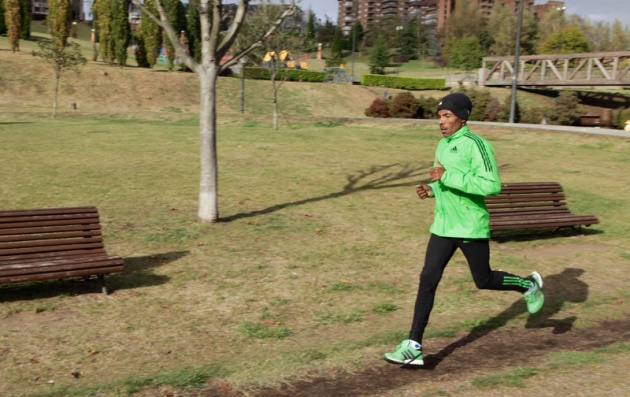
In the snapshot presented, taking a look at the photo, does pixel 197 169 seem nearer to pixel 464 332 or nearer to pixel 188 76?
pixel 464 332

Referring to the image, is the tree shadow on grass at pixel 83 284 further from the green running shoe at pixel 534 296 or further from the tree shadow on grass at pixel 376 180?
the green running shoe at pixel 534 296

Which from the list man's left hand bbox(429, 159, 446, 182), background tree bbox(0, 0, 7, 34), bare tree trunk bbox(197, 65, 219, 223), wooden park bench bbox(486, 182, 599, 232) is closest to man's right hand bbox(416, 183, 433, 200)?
man's left hand bbox(429, 159, 446, 182)

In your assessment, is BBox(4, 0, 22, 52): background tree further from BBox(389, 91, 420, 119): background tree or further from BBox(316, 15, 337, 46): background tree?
BBox(316, 15, 337, 46): background tree

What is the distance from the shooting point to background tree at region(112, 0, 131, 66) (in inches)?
1924

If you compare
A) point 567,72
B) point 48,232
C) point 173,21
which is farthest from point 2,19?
point 48,232

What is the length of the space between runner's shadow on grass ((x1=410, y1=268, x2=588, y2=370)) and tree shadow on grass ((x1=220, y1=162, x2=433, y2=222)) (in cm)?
505

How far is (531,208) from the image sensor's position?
9.97 metres

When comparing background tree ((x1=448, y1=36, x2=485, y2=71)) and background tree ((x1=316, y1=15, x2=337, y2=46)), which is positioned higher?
background tree ((x1=316, y1=15, x2=337, y2=46))

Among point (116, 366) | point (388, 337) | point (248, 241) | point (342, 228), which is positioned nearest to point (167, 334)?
point (116, 366)

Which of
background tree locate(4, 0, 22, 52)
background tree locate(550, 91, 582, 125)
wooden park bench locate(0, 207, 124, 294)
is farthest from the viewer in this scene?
background tree locate(4, 0, 22, 52)

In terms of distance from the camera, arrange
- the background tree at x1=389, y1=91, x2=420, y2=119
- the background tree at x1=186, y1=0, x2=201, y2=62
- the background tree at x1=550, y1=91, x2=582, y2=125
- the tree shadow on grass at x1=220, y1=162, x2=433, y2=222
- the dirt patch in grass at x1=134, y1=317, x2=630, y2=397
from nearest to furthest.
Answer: the dirt patch in grass at x1=134, y1=317, x2=630, y2=397 → the tree shadow on grass at x1=220, y1=162, x2=433, y2=222 → the background tree at x1=550, y1=91, x2=582, y2=125 → the background tree at x1=389, y1=91, x2=420, y2=119 → the background tree at x1=186, y1=0, x2=201, y2=62

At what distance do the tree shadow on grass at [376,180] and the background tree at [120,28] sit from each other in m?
38.4

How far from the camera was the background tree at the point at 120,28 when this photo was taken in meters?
48.9

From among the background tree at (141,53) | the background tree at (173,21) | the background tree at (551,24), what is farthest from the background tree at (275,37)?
the background tree at (551,24)
